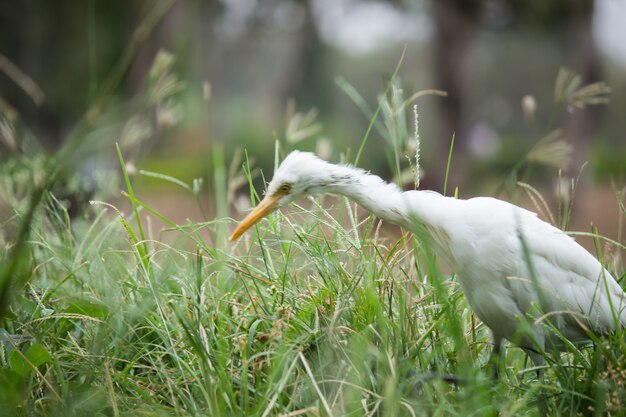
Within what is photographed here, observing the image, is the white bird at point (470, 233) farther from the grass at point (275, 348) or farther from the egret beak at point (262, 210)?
the grass at point (275, 348)

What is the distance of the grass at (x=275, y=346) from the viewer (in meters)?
1.91

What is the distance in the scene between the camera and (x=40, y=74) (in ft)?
52.1

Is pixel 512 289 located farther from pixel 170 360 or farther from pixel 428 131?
pixel 428 131

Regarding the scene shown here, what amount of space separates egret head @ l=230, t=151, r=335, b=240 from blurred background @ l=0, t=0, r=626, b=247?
41 cm

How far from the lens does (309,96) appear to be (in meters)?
23.0

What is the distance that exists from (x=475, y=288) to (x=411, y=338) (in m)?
0.26

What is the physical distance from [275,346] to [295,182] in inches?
20.4

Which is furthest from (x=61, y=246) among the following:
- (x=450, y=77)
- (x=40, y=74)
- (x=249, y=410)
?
(x=40, y=74)

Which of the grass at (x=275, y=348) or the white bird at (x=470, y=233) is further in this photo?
the white bird at (x=470, y=233)

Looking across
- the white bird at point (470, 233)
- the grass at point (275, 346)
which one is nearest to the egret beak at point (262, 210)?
the white bird at point (470, 233)

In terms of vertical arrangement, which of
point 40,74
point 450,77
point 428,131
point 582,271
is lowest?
point 428,131

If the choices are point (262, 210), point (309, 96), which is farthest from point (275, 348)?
point (309, 96)

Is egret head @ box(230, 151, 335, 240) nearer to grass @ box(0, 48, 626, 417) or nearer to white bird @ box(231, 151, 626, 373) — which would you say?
white bird @ box(231, 151, 626, 373)

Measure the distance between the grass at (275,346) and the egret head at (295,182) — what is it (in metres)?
0.22
